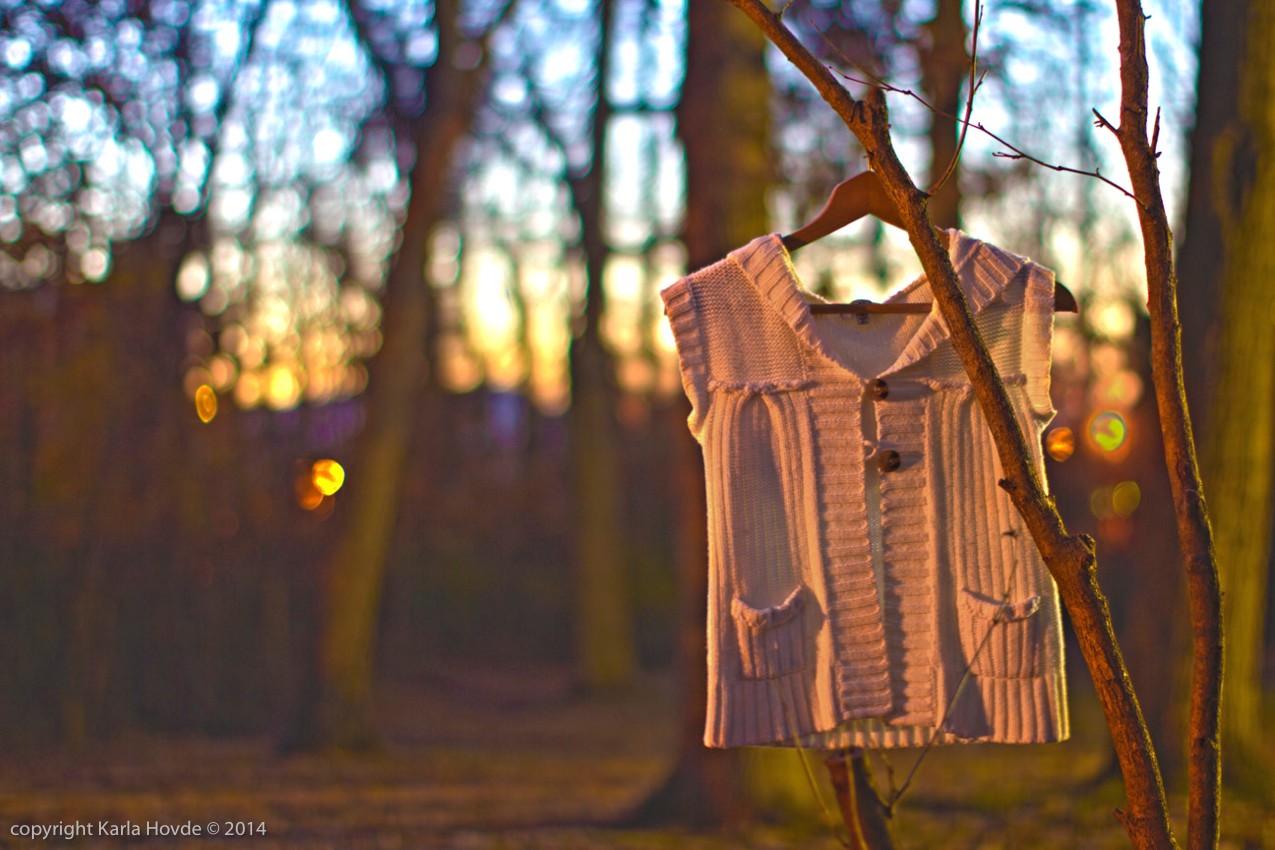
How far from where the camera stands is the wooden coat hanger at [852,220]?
2.54 meters

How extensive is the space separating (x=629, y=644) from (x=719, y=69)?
32.7 feet

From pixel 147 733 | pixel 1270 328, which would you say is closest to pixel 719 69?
pixel 1270 328

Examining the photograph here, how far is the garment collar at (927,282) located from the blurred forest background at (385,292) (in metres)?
0.62

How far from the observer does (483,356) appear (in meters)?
18.2

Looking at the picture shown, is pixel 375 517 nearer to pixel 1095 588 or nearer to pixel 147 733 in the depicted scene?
pixel 147 733

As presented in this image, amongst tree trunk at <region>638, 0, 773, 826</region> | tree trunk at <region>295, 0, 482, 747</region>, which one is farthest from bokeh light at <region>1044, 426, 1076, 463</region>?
tree trunk at <region>295, 0, 482, 747</region>

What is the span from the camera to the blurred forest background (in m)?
6.11

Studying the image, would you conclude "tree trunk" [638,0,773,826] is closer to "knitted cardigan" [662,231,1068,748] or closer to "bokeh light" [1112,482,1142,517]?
"knitted cardigan" [662,231,1068,748]

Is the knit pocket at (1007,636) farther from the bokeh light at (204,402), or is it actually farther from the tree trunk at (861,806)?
the bokeh light at (204,402)

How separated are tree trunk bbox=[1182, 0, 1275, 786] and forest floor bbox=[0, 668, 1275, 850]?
118cm

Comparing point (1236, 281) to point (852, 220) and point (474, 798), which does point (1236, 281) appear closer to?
point (852, 220)

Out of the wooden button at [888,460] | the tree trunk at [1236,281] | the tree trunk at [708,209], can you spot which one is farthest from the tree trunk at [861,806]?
the tree trunk at [1236,281]

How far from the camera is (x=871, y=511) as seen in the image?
243cm

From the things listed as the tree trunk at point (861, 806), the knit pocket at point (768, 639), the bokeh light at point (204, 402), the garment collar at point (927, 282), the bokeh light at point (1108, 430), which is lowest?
the tree trunk at point (861, 806)
